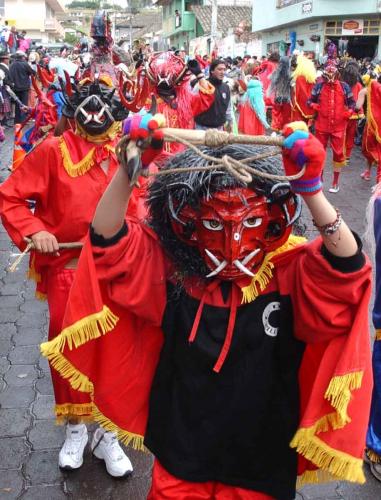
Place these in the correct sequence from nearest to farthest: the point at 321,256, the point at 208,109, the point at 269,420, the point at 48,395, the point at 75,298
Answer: the point at 321,256 → the point at 75,298 → the point at 269,420 → the point at 48,395 → the point at 208,109

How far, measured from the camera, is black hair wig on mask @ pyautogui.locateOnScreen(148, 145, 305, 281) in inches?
71.0

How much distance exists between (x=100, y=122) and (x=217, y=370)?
1370 millimetres

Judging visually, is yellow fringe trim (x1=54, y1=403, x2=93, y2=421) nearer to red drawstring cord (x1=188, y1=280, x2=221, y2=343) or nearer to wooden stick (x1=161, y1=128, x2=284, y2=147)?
red drawstring cord (x1=188, y1=280, x2=221, y2=343)

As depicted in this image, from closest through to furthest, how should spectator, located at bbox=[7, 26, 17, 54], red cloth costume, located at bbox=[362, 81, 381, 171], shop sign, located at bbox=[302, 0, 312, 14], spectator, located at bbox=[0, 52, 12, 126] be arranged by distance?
1. red cloth costume, located at bbox=[362, 81, 381, 171]
2. spectator, located at bbox=[0, 52, 12, 126]
3. spectator, located at bbox=[7, 26, 17, 54]
4. shop sign, located at bbox=[302, 0, 312, 14]

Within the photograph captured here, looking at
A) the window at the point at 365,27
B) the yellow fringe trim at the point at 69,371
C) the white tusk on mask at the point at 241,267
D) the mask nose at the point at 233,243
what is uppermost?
the window at the point at 365,27

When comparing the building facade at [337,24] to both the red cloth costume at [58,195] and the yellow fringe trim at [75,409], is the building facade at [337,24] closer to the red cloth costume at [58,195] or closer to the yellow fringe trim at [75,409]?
the red cloth costume at [58,195]

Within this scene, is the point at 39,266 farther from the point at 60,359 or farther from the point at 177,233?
the point at 177,233

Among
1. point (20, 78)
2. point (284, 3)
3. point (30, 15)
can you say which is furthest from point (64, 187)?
point (30, 15)

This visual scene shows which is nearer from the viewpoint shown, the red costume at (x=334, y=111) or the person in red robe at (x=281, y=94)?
the red costume at (x=334, y=111)

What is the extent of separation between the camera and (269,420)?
2.08m

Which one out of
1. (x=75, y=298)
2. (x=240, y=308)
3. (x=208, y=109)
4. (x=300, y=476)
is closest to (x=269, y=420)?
(x=300, y=476)

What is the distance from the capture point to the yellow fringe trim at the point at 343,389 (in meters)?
1.78

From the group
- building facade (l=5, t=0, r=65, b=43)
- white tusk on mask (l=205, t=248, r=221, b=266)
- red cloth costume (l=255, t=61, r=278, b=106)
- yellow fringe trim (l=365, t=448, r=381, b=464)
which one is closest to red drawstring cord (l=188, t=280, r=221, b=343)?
white tusk on mask (l=205, t=248, r=221, b=266)

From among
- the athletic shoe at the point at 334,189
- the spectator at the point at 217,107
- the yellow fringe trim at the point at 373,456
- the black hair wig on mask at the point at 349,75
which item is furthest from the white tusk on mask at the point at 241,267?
the black hair wig on mask at the point at 349,75
